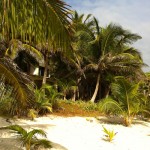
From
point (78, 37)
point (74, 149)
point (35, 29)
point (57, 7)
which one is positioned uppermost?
point (78, 37)

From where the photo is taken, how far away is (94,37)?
26219 mm

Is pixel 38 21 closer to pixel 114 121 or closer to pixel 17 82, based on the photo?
pixel 17 82

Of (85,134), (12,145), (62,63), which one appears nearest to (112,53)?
(62,63)

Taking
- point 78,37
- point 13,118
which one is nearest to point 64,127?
point 13,118

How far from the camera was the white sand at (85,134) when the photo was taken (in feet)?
36.0

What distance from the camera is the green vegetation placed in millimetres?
5492

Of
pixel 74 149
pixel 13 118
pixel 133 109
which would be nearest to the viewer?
pixel 74 149

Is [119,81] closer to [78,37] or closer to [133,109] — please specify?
[133,109]

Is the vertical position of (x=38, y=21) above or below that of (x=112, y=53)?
below

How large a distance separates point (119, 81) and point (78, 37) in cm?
974

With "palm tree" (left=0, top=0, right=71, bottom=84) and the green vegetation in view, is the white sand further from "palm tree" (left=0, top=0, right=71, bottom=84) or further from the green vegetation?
"palm tree" (left=0, top=0, right=71, bottom=84)

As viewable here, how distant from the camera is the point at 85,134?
512 inches

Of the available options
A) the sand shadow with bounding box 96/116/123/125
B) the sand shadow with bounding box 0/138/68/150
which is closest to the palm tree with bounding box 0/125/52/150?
the sand shadow with bounding box 0/138/68/150

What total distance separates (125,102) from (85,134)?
A: 3.89 m
